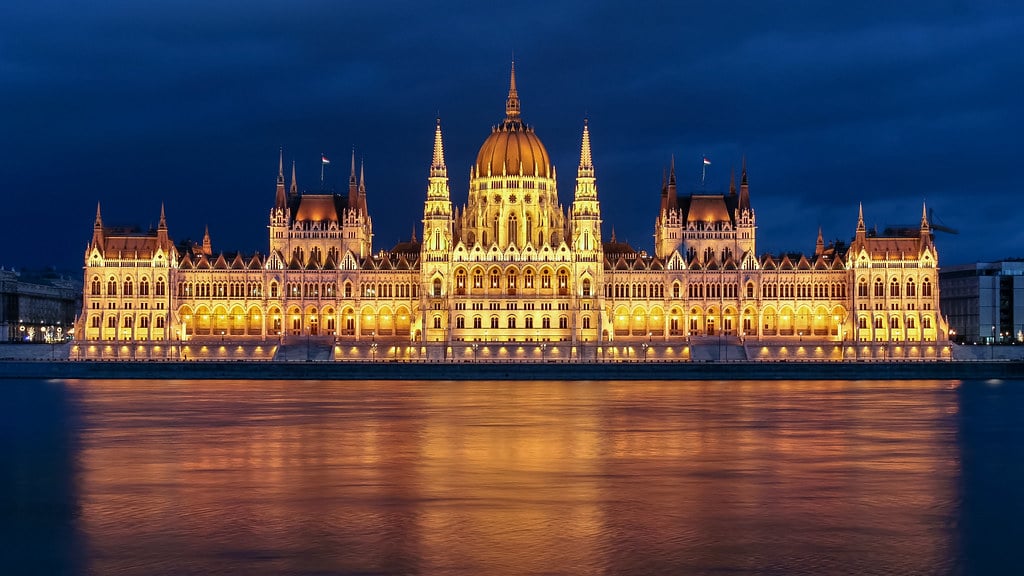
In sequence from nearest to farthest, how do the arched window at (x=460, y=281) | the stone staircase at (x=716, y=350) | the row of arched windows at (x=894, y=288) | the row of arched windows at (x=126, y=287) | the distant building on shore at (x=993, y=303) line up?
the stone staircase at (x=716, y=350) → the arched window at (x=460, y=281) → the row of arched windows at (x=894, y=288) → the row of arched windows at (x=126, y=287) → the distant building on shore at (x=993, y=303)

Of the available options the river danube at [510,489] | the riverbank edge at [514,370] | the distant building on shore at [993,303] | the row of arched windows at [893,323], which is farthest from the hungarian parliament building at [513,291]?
the river danube at [510,489]

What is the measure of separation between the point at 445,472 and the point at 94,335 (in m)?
90.3

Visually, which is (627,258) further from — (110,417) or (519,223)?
(110,417)

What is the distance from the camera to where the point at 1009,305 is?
155 m

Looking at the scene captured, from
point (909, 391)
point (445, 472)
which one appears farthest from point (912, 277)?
point (445, 472)

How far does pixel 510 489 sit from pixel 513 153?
94.4 meters

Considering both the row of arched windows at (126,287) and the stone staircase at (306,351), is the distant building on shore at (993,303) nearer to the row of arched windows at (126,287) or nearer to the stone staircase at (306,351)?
the stone staircase at (306,351)

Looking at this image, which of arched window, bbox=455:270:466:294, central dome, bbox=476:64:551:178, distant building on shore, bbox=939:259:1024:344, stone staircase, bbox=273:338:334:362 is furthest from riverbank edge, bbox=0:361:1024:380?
distant building on shore, bbox=939:259:1024:344

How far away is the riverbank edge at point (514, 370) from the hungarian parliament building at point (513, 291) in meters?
14.7

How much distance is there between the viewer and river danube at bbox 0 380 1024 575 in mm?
30578

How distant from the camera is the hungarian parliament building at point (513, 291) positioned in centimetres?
12419

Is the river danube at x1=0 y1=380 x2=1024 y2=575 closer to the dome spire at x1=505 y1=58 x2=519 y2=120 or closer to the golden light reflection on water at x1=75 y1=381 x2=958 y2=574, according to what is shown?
the golden light reflection on water at x1=75 y1=381 x2=958 y2=574

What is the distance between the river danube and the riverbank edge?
3226 centimetres

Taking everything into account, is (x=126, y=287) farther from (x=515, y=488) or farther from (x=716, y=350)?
(x=515, y=488)
